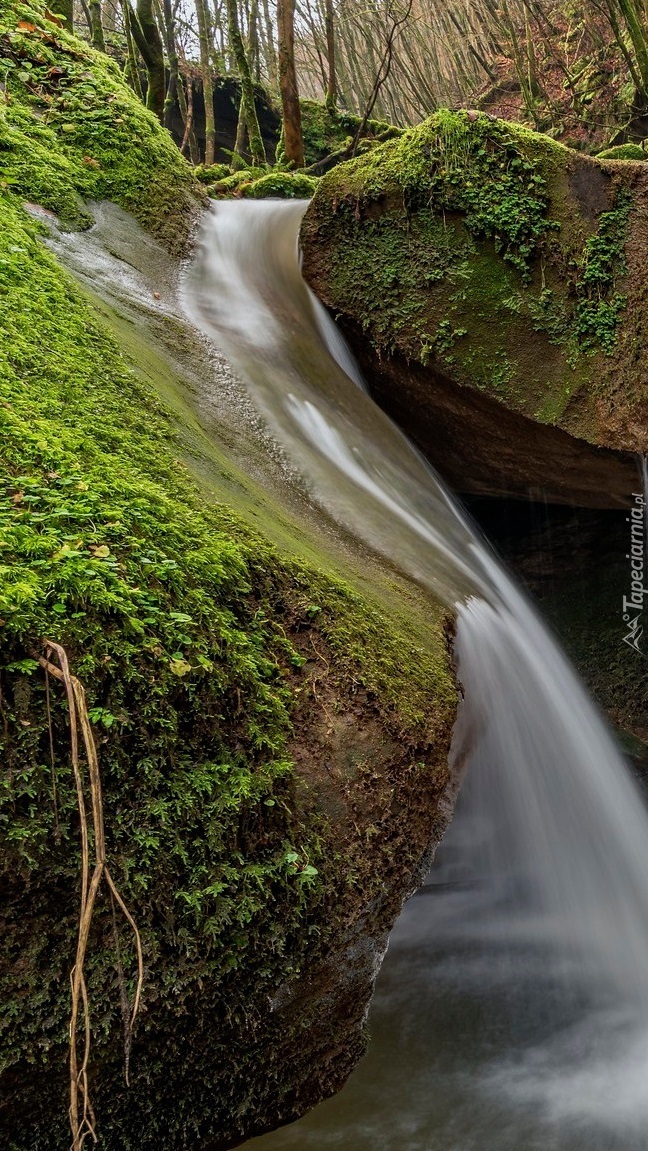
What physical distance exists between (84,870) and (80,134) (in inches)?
241

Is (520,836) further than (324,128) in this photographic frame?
No

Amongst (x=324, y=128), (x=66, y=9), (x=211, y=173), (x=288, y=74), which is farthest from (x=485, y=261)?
(x=324, y=128)

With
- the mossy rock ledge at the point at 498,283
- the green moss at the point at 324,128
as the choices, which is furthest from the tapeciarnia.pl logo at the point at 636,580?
the green moss at the point at 324,128

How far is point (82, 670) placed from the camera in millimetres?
1972

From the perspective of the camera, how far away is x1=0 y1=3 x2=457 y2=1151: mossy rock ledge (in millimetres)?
1866

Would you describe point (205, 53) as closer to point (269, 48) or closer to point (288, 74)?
point (288, 74)

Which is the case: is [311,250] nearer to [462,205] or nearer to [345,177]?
[345,177]

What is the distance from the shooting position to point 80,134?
6133 mm

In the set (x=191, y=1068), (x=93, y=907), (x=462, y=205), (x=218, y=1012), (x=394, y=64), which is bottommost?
(x=191, y=1068)

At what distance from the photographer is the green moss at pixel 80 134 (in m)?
5.58

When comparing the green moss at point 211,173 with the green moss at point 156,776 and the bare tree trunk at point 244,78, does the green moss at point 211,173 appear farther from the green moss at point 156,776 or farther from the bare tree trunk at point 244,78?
the green moss at point 156,776

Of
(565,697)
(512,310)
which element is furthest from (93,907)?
(512,310)

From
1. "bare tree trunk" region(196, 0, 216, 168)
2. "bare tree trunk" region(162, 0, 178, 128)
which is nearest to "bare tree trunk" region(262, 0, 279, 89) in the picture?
"bare tree trunk" region(162, 0, 178, 128)

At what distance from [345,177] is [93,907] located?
20.2ft
